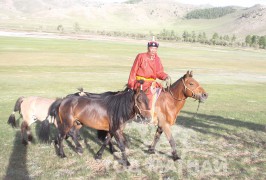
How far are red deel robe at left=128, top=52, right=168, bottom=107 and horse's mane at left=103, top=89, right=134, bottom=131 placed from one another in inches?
34.6

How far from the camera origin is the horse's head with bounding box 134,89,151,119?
732 centimetres

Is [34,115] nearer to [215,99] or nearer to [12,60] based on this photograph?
[215,99]

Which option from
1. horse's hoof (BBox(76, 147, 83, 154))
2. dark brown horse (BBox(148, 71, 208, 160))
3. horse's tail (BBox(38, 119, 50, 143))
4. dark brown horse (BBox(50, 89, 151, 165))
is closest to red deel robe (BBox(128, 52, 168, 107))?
dark brown horse (BBox(148, 71, 208, 160))

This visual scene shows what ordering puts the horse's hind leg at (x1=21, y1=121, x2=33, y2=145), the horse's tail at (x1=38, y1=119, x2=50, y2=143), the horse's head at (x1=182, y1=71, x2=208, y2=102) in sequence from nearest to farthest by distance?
the horse's head at (x1=182, y1=71, x2=208, y2=102), the horse's tail at (x1=38, y1=119, x2=50, y2=143), the horse's hind leg at (x1=21, y1=121, x2=33, y2=145)

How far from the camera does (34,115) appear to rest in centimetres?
934

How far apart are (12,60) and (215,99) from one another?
83.3 ft

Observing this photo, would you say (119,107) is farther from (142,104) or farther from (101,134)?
(101,134)

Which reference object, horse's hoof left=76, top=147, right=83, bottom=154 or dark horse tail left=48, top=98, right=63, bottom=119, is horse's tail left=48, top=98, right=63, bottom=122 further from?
horse's hoof left=76, top=147, right=83, bottom=154

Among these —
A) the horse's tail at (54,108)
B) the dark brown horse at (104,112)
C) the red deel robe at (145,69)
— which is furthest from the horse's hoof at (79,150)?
the red deel robe at (145,69)

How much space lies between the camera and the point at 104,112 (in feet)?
26.5

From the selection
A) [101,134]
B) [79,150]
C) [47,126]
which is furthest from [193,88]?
[47,126]

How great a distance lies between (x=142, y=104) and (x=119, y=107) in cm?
78

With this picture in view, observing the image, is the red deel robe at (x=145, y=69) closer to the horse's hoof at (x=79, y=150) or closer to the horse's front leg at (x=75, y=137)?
the horse's front leg at (x=75, y=137)

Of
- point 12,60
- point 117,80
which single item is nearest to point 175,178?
point 117,80
